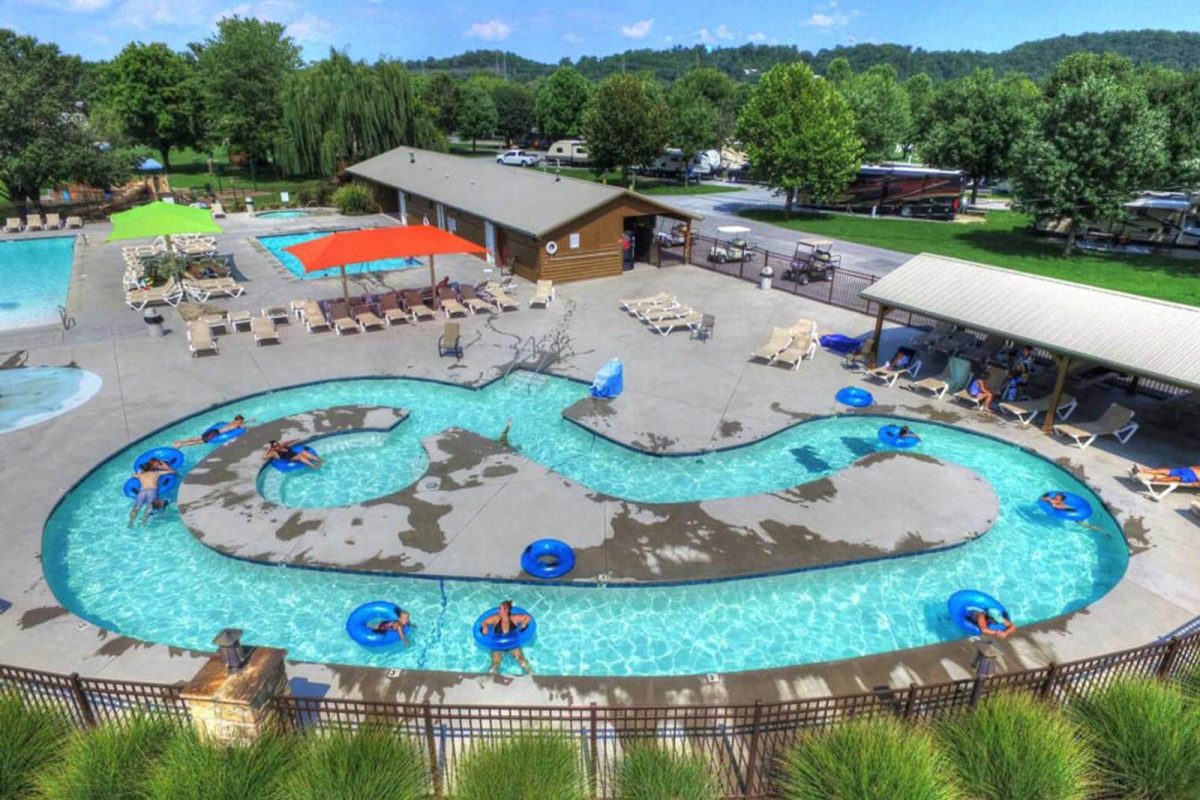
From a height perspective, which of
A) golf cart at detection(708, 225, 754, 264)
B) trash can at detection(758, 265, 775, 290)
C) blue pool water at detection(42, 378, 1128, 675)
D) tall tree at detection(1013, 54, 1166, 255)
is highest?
tall tree at detection(1013, 54, 1166, 255)

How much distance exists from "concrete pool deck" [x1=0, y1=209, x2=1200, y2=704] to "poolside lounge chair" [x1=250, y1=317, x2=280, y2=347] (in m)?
0.38

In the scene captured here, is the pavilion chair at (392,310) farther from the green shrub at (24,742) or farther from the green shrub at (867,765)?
the green shrub at (867,765)

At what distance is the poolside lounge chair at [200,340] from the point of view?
1875cm

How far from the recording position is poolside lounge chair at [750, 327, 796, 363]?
62.2 feet

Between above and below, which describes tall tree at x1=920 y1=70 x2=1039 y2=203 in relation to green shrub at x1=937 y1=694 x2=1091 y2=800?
above

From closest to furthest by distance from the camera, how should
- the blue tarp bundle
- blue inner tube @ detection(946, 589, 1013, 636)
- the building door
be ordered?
1. blue inner tube @ detection(946, 589, 1013, 636)
2. the blue tarp bundle
3. the building door

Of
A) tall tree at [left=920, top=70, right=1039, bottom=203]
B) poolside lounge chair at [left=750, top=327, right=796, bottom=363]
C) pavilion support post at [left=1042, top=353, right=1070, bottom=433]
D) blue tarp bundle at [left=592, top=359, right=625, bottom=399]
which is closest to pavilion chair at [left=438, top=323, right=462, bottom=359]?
blue tarp bundle at [left=592, top=359, right=625, bottom=399]

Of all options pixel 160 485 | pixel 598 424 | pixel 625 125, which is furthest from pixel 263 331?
pixel 625 125

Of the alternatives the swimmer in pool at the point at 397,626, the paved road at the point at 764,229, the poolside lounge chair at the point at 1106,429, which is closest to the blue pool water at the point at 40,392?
the swimmer in pool at the point at 397,626

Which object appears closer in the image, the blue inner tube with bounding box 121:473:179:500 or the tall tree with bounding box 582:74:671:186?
the blue inner tube with bounding box 121:473:179:500

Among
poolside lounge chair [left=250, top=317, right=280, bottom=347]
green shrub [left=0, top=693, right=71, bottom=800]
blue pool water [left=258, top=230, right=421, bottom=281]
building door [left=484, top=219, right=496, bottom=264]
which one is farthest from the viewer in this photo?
building door [left=484, top=219, right=496, bottom=264]

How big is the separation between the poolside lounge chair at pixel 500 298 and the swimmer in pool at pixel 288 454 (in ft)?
35.1

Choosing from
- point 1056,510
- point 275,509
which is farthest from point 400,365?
point 1056,510

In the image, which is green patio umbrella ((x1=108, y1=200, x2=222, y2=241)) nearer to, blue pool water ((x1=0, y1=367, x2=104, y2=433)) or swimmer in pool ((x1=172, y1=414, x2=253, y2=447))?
blue pool water ((x1=0, y1=367, x2=104, y2=433))
